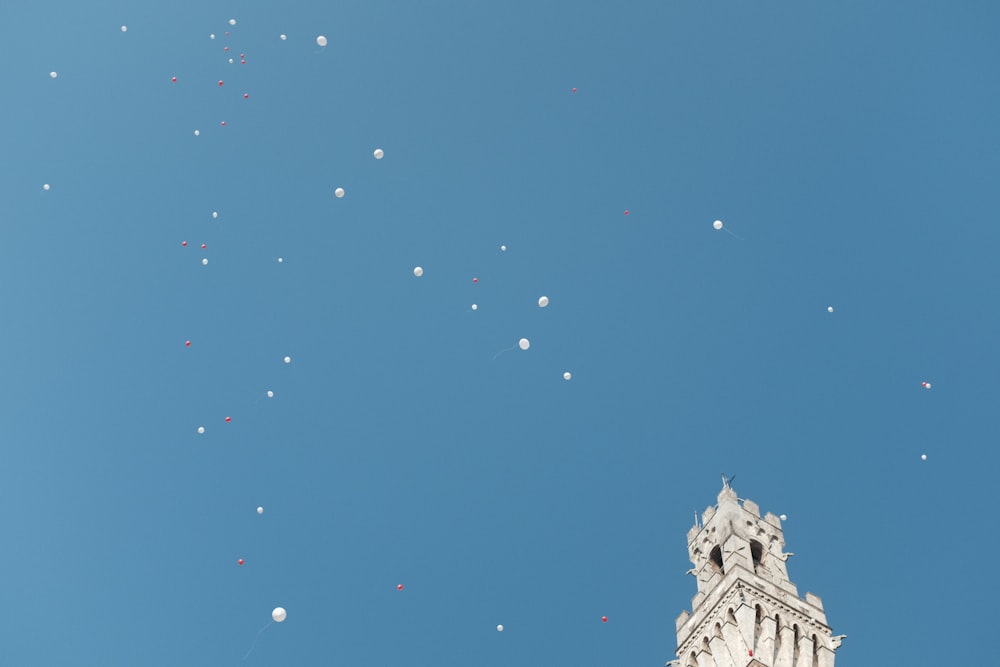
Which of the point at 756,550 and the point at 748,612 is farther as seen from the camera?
the point at 756,550

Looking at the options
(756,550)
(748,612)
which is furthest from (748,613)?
(756,550)

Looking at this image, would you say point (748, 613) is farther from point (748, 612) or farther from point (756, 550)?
point (756, 550)

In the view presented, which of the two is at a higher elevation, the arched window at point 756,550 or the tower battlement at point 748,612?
the arched window at point 756,550

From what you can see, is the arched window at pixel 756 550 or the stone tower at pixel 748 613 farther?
the arched window at pixel 756 550

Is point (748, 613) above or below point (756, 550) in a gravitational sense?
below

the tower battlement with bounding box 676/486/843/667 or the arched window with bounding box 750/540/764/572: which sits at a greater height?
the arched window with bounding box 750/540/764/572

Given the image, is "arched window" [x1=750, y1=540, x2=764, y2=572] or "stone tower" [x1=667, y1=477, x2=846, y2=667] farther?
"arched window" [x1=750, y1=540, x2=764, y2=572]

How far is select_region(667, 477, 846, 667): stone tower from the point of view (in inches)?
1757

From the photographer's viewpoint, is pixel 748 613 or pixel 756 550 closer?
pixel 748 613

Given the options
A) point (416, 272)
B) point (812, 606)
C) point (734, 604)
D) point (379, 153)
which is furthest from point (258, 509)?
point (812, 606)

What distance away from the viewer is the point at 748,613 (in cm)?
4531

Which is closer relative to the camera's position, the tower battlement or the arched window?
the tower battlement

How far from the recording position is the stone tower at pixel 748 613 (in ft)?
146

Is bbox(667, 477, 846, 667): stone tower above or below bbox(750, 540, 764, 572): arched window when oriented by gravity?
below
